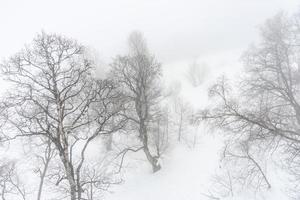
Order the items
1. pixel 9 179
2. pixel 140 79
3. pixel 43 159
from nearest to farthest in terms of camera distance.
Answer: pixel 43 159, pixel 9 179, pixel 140 79

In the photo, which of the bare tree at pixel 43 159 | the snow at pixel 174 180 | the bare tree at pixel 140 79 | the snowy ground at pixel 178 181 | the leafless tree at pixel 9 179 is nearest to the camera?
the bare tree at pixel 43 159

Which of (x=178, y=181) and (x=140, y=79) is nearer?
(x=178, y=181)


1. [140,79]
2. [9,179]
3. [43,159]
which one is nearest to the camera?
[43,159]

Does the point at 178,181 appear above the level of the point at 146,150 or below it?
below

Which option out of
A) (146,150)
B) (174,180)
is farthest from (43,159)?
(174,180)

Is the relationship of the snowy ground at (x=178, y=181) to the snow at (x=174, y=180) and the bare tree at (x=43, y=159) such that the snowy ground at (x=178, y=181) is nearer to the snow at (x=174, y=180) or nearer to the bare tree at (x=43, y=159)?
the snow at (x=174, y=180)

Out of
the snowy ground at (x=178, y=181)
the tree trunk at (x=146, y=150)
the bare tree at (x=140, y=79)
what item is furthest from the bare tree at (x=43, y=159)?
the tree trunk at (x=146, y=150)

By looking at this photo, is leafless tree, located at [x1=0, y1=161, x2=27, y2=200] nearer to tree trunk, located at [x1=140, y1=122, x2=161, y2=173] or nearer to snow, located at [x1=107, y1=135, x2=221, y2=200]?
snow, located at [x1=107, y1=135, x2=221, y2=200]

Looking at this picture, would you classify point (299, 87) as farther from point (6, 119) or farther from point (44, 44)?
point (6, 119)

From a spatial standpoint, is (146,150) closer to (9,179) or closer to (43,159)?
(43,159)

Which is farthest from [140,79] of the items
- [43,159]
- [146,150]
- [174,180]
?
[43,159]

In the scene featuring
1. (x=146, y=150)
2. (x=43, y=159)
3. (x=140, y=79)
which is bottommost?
(x=146, y=150)

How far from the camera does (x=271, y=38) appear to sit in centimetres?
1141

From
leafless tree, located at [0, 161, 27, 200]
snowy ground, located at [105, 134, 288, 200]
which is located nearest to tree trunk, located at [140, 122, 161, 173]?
snowy ground, located at [105, 134, 288, 200]
